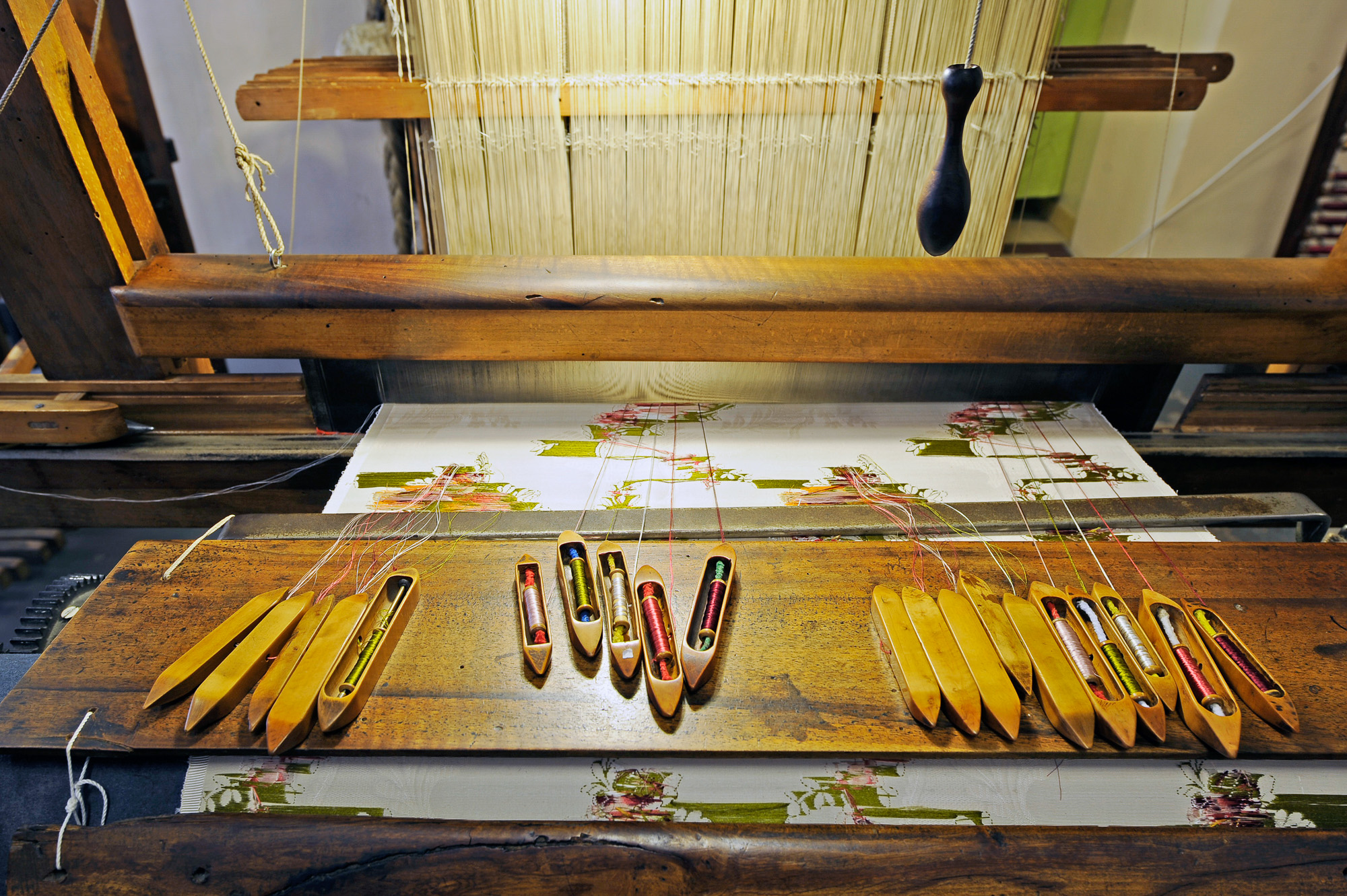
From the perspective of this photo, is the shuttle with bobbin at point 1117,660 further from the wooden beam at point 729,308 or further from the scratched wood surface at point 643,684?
the wooden beam at point 729,308

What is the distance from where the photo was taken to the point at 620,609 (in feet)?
3.45

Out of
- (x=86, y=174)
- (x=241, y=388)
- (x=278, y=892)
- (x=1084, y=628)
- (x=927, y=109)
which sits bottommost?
(x=278, y=892)

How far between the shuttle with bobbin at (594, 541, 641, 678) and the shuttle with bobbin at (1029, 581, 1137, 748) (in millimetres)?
594

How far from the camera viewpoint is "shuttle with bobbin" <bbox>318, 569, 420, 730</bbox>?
924 millimetres

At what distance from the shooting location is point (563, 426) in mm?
1618

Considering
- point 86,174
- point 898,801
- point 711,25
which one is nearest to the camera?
point 898,801

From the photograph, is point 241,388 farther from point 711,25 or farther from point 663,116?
point 711,25

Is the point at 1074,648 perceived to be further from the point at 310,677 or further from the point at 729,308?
the point at 310,677

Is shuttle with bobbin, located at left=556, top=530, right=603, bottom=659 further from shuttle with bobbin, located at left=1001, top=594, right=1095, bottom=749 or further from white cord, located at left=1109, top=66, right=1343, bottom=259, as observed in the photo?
white cord, located at left=1109, top=66, right=1343, bottom=259

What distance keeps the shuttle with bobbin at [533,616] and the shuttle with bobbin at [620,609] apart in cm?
9

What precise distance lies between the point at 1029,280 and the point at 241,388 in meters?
1.64

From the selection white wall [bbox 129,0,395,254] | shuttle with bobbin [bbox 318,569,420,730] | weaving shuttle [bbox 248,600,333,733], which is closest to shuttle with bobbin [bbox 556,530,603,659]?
shuttle with bobbin [bbox 318,569,420,730]

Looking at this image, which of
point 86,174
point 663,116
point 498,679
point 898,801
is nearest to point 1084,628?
point 898,801

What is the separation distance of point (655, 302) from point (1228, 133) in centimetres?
259
